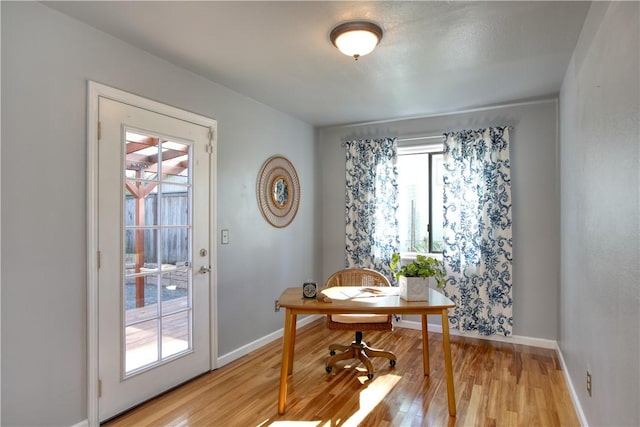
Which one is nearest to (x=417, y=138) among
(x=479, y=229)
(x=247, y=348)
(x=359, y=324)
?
(x=479, y=229)

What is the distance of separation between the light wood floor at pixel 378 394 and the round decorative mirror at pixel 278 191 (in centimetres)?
144

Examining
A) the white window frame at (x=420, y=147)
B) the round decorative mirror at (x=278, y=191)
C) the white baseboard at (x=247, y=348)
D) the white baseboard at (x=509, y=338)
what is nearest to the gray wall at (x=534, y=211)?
the white baseboard at (x=509, y=338)

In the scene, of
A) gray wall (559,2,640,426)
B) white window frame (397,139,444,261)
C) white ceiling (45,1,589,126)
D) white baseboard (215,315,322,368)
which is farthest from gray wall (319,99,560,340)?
white baseboard (215,315,322,368)

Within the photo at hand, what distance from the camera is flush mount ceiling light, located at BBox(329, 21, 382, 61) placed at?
212cm

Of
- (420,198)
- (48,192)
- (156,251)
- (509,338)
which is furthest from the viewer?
(420,198)

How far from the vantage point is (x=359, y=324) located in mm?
2943

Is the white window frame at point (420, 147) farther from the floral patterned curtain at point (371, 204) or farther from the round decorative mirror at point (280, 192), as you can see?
the round decorative mirror at point (280, 192)

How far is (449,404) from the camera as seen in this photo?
237 cm

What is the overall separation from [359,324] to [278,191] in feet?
5.86

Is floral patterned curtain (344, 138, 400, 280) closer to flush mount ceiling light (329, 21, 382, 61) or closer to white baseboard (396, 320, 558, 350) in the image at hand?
white baseboard (396, 320, 558, 350)

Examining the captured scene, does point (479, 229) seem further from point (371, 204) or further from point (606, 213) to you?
point (606, 213)

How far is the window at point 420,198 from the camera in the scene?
427cm

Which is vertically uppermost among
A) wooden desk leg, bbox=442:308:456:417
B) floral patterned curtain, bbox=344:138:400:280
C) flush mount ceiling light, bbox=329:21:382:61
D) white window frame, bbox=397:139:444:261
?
flush mount ceiling light, bbox=329:21:382:61

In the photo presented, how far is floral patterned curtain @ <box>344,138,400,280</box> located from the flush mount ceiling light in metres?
2.12
